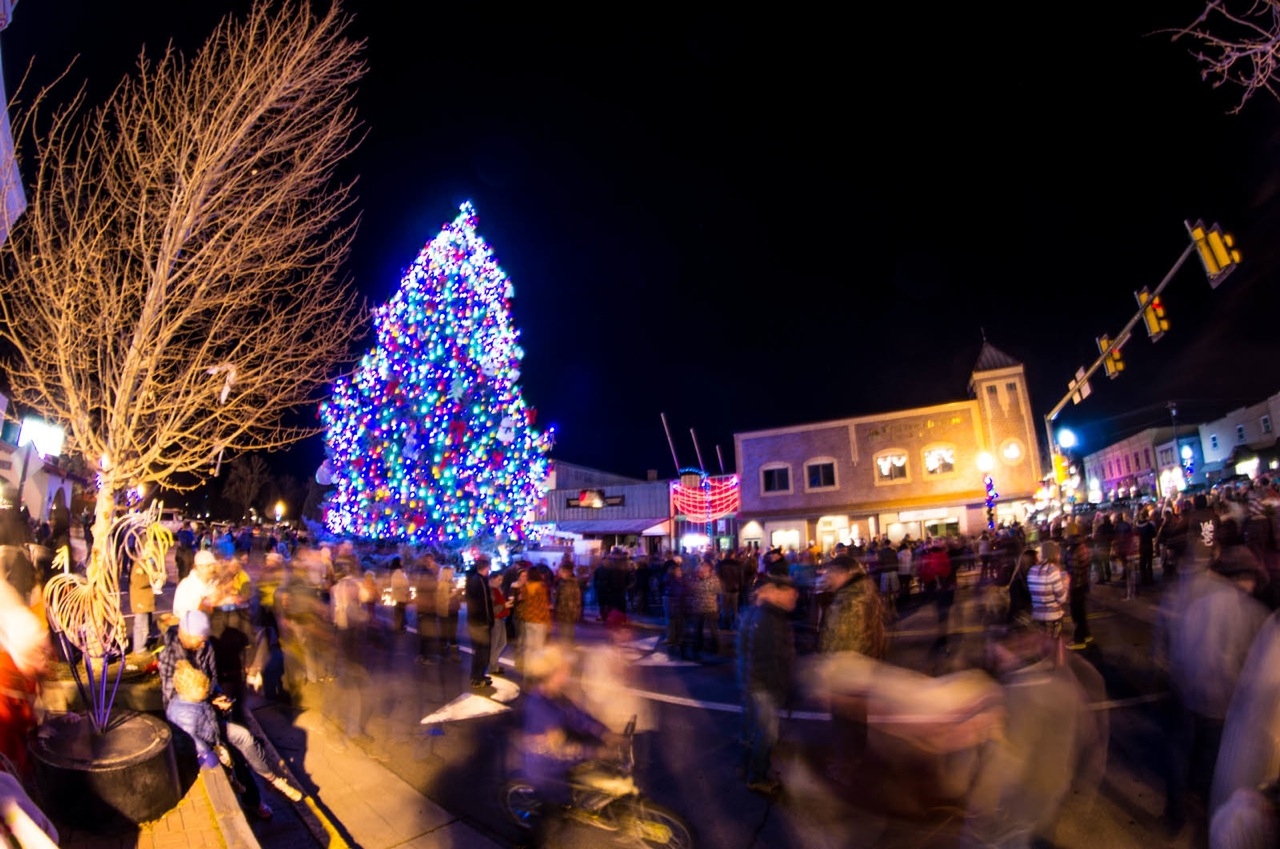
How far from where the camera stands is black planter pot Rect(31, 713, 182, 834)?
4836mm

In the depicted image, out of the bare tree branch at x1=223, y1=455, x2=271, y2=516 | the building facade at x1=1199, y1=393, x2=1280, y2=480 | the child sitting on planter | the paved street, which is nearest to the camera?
the paved street

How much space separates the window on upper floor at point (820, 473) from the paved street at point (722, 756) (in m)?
23.7

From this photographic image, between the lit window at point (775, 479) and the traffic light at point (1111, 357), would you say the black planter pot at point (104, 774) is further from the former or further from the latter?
the lit window at point (775, 479)

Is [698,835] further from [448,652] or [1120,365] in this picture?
[1120,365]

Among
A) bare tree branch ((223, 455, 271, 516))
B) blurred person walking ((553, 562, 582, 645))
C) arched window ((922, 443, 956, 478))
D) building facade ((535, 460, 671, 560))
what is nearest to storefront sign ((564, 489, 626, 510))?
building facade ((535, 460, 671, 560))

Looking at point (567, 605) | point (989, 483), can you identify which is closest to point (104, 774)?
point (567, 605)

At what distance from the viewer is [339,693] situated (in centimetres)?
962

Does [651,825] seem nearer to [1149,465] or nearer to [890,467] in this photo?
[890,467]

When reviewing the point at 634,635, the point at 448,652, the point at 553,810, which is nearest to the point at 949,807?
the point at 553,810

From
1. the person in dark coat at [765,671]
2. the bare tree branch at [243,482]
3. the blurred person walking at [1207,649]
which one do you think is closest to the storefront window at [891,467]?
the blurred person walking at [1207,649]

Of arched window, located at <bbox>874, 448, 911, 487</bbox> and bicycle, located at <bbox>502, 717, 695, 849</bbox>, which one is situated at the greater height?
arched window, located at <bbox>874, 448, 911, 487</bbox>

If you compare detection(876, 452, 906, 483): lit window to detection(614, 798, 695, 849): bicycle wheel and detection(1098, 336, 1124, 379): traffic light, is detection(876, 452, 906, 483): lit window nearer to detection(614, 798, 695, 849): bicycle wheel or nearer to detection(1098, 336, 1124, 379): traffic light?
detection(1098, 336, 1124, 379): traffic light

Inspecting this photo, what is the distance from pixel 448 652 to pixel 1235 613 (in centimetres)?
1131

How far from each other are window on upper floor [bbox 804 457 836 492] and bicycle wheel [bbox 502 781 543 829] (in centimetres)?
3128
